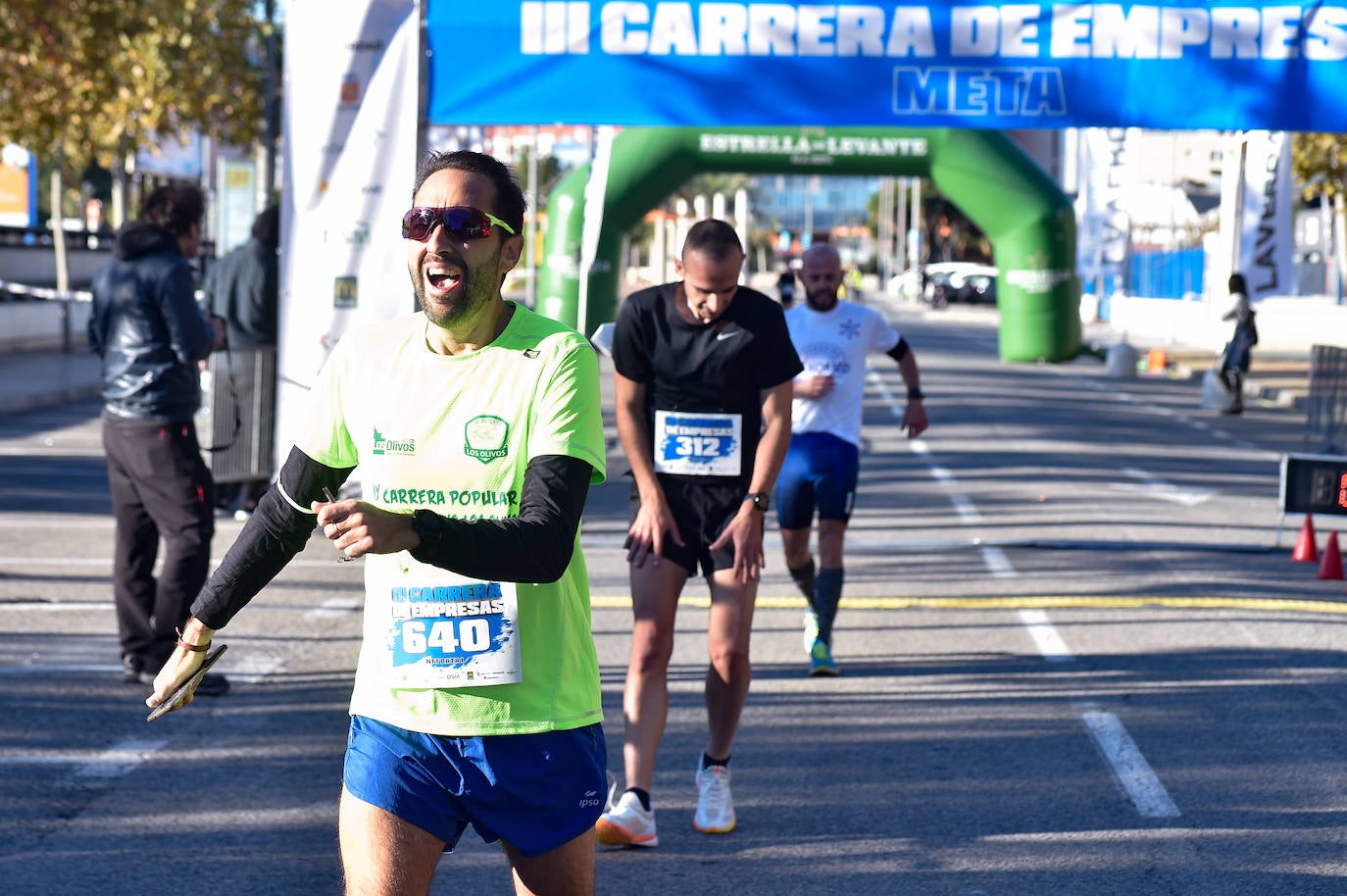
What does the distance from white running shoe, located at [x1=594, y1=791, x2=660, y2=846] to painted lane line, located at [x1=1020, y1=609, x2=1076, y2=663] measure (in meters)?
3.51

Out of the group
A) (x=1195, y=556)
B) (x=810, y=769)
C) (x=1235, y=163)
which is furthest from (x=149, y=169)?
(x=810, y=769)

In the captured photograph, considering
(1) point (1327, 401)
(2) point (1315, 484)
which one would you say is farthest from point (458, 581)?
(1) point (1327, 401)

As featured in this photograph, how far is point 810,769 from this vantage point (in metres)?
6.69

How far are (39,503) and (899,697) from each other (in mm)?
8185

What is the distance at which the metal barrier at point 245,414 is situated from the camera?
42.2ft

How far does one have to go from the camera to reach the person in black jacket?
25.6 feet

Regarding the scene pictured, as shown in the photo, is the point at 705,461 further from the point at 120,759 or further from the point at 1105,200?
the point at 1105,200

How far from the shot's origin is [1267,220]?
2620cm

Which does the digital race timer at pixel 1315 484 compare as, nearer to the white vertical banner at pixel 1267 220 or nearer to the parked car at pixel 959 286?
the white vertical banner at pixel 1267 220

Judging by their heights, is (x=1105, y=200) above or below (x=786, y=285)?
above

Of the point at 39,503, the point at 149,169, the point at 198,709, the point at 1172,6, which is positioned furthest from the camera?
the point at 149,169

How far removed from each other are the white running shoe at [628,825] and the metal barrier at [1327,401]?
11.7 meters

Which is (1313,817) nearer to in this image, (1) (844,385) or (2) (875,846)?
(2) (875,846)

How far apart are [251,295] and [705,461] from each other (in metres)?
7.61
